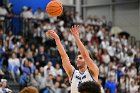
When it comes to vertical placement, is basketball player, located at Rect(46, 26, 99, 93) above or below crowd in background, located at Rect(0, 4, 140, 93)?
above

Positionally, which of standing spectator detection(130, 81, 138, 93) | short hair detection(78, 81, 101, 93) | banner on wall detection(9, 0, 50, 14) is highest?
short hair detection(78, 81, 101, 93)

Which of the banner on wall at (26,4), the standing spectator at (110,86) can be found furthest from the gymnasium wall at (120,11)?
the standing spectator at (110,86)

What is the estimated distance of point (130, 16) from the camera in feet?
83.2

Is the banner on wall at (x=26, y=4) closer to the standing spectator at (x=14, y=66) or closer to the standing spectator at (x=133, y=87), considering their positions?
the standing spectator at (x=133, y=87)

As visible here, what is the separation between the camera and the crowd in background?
1423 cm

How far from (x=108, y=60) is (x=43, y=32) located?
3.42m

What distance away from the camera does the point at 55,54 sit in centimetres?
1777

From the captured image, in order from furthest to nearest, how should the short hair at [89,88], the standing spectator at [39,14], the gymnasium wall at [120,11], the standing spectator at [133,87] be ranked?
the gymnasium wall at [120,11], the standing spectator at [39,14], the standing spectator at [133,87], the short hair at [89,88]

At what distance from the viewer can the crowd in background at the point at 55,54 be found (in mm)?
14234

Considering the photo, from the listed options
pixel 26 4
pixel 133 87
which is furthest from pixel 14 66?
pixel 26 4

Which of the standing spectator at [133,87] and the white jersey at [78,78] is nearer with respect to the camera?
the white jersey at [78,78]

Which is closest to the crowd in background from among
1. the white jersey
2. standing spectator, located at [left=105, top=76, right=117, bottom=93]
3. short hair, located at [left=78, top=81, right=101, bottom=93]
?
standing spectator, located at [left=105, top=76, right=117, bottom=93]

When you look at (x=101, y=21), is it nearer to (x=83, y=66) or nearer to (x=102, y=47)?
(x=102, y=47)

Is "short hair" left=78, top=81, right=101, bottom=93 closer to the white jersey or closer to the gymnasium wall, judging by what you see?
the white jersey
